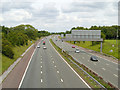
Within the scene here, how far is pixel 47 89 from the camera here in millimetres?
22188

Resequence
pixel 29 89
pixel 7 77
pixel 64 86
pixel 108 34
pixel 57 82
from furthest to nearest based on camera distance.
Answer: pixel 108 34 < pixel 7 77 < pixel 57 82 < pixel 64 86 < pixel 29 89

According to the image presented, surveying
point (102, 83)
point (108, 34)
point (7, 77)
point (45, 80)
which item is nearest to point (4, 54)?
Answer: point (7, 77)

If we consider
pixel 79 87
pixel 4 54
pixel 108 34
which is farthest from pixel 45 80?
pixel 108 34

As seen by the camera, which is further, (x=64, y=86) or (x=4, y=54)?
(x=4, y=54)

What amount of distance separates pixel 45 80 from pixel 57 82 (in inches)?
86.7

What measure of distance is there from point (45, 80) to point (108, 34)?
127828mm

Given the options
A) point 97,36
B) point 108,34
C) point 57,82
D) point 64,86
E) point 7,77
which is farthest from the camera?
point 108,34

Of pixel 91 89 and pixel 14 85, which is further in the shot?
pixel 14 85

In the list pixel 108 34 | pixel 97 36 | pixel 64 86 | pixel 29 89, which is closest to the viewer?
pixel 29 89

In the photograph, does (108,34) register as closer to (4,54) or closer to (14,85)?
(4,54)

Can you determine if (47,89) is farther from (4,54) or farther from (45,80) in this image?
(4,54)

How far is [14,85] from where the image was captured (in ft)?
80.2

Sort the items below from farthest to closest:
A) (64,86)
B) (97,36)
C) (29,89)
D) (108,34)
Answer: (108,34) < (97,36) < (64,86) < (29,89)

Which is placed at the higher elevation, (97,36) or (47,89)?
(97,36)
